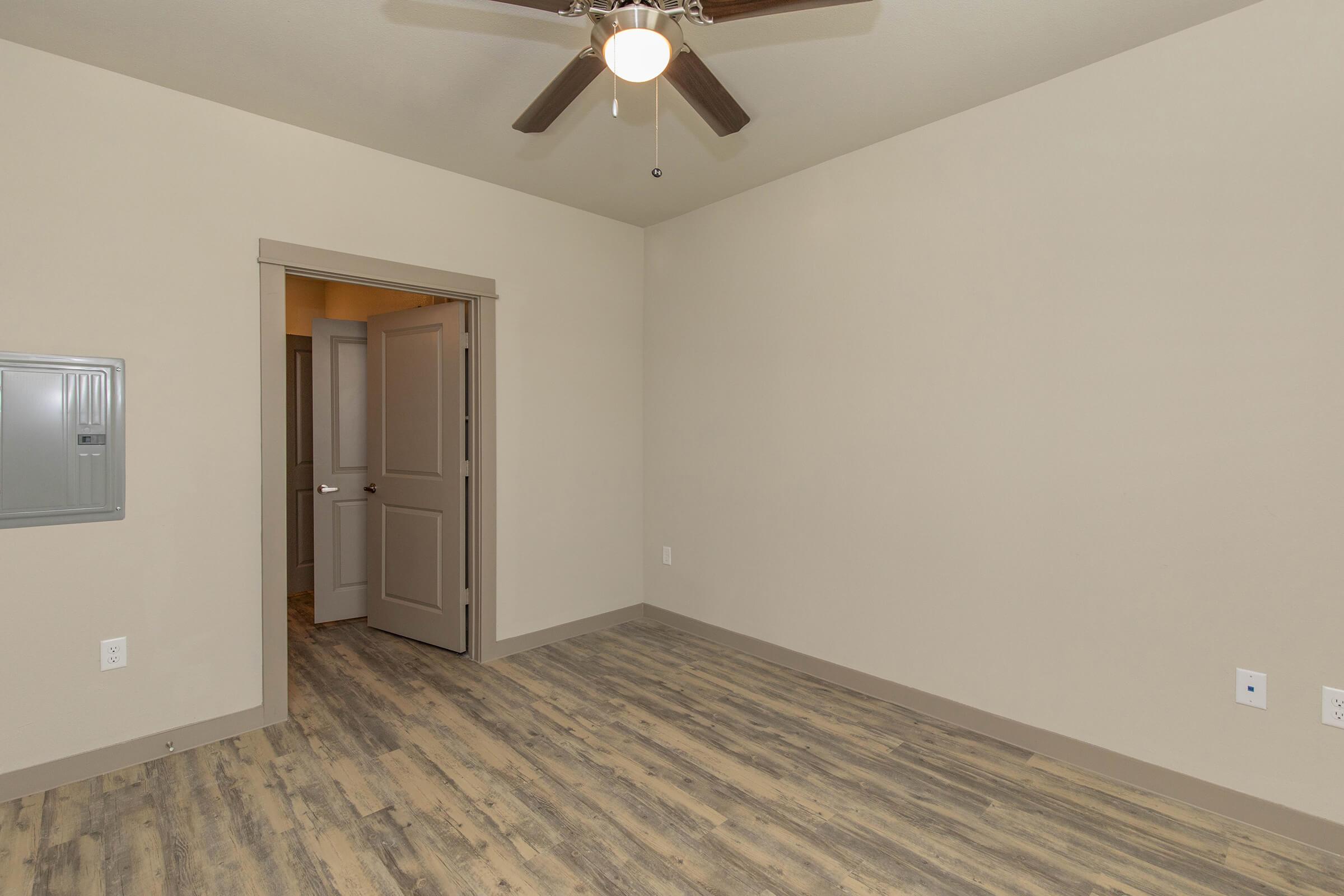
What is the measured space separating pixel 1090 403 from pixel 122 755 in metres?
4.13

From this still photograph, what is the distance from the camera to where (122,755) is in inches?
103

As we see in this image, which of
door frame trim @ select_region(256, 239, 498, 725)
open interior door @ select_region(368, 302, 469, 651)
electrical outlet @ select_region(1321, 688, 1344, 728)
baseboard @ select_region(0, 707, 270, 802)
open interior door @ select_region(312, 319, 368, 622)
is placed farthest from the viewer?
open interior door @ select_region(312, 319, 368, 622)

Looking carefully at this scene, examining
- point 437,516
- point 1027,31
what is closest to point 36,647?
point 437,516

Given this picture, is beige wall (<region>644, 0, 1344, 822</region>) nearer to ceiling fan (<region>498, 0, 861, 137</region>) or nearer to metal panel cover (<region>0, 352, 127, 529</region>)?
ceiling fan (<region>498, 0, 861, 137</region>)

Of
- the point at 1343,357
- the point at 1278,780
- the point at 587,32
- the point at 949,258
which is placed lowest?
the point at 1278,780

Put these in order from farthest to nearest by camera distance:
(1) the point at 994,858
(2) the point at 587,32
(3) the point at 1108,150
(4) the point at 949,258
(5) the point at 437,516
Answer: (5) the point at 437,516 < (4) the point at 949,258 < (3) the point at 1108,150 < (2) the point at 587,32 < (1) the point at 994,858

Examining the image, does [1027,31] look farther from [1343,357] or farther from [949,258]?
[1343,357]

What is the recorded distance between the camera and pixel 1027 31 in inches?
92.8

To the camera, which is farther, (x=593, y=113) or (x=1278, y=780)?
(x=593, y=113)

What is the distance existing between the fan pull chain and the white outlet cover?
268 centimetres

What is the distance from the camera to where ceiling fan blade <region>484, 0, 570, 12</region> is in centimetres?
156

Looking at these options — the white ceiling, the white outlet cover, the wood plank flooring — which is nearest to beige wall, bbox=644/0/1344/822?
the white outlet cover

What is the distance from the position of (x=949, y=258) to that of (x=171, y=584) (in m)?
3.71

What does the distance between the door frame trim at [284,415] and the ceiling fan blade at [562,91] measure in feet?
5.14
